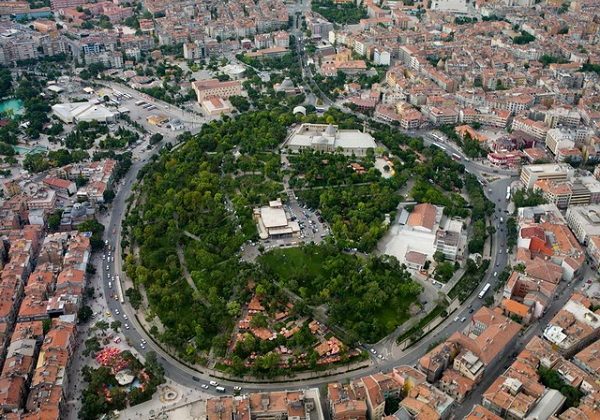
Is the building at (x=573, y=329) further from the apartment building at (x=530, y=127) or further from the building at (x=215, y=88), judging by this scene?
the building at (x=215, y=88)

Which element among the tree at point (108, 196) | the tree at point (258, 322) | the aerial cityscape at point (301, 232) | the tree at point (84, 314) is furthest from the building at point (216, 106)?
the tree at point (258, 322)

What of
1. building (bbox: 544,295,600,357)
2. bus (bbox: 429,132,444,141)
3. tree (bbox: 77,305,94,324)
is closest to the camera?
building (bbox: 544,295,600,357)

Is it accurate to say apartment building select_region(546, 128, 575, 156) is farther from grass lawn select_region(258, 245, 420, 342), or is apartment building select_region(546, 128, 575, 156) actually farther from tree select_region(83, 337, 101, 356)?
tree select_region(83, 337, 101, 356)

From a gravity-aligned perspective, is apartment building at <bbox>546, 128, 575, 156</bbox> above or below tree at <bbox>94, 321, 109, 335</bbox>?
above

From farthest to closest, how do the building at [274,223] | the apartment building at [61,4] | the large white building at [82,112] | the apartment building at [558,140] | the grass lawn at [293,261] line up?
the apartment building at [61,4] → the large white building at [82,112] → the apartment building at [558,140] → the building at [274,223] → the grass lawn at [293,261]

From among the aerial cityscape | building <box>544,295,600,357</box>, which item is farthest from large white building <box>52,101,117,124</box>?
building <box>544,295,600,357</box>

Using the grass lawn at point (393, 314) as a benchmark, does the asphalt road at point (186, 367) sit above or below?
below

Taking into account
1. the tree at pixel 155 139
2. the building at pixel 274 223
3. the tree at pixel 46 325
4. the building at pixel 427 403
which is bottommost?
the tree at pixel 46 325
